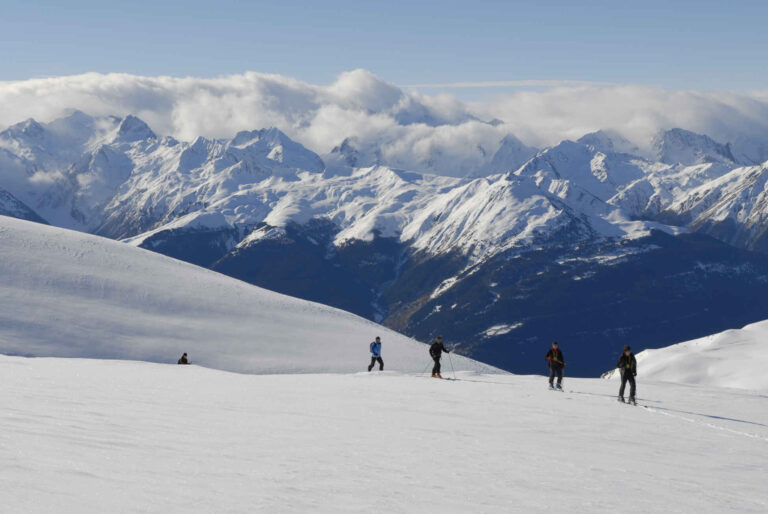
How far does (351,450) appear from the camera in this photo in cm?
2089

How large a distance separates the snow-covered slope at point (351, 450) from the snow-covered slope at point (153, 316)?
97.6 ft

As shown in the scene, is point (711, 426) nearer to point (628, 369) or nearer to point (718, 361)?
point (628, 369)

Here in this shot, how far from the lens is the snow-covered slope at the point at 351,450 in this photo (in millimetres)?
14773

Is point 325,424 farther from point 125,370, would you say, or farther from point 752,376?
point 752,376

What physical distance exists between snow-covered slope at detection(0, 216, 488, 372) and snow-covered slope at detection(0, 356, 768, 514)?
29.7 metres

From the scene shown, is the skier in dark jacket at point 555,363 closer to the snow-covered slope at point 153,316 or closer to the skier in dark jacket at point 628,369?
the skier in dark jacket at point 628,369

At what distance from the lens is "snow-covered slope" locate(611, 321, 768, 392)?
9131 centimetres

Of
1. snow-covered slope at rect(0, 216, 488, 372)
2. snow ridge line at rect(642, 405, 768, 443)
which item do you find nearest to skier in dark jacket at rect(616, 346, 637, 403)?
snow ridge line at rect(642, 405, 768, 443)

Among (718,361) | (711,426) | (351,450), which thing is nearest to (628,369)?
(711,426)

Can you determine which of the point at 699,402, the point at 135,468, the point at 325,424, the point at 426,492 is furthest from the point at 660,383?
the point at 135,468

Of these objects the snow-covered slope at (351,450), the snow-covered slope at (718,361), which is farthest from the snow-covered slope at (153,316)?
the snow-covered slope at (718,361)

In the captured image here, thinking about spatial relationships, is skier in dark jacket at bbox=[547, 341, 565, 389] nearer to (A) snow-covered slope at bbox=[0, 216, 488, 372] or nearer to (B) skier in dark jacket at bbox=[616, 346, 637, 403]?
(B) skier in dark jacket at bbox=[616, 346, 637, 403]

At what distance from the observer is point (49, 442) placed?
17078 millimetres

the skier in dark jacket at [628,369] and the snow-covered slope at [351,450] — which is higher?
the skier in dark jacket at [628,369]
